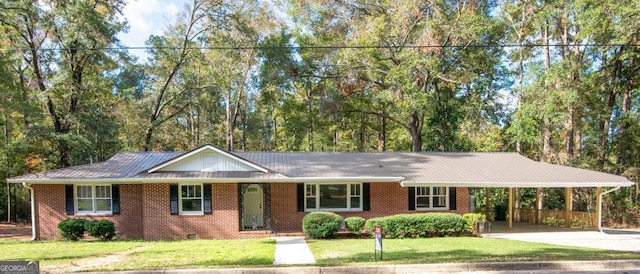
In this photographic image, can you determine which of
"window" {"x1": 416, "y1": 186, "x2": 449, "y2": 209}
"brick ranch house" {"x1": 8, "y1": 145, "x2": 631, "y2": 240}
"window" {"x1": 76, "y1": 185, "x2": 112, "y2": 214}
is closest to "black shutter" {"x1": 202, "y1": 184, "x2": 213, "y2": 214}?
"brick ranch house" {"x1": 8, "y1": 145, "x2": 631, "y2": 240}

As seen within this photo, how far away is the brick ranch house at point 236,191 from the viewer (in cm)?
1459

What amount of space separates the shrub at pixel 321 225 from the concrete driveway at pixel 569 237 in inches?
238

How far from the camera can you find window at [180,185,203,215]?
583 inches

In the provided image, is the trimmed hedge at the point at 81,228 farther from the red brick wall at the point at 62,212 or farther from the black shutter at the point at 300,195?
the black shutter at the point at 300,195

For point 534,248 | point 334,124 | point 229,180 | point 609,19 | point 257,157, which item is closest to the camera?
point 534,248

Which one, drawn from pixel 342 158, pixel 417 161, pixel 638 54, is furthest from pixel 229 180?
pixel 638 54

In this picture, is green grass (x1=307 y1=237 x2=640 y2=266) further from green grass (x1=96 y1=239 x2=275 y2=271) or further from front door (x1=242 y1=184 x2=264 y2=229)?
front door (x1=242 y1=184 x2=264 y2=229)

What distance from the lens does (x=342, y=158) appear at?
61.6ft

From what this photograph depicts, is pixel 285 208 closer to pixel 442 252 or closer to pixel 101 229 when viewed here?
pixel 101 229

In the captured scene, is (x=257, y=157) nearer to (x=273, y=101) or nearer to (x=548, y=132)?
(x=273, y=101)

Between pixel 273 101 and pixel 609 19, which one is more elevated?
pixel 609 19

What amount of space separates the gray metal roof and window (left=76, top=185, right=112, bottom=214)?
63 centimetres

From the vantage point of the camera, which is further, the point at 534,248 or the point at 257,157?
the point at 257,157

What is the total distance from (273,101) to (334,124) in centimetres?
552
